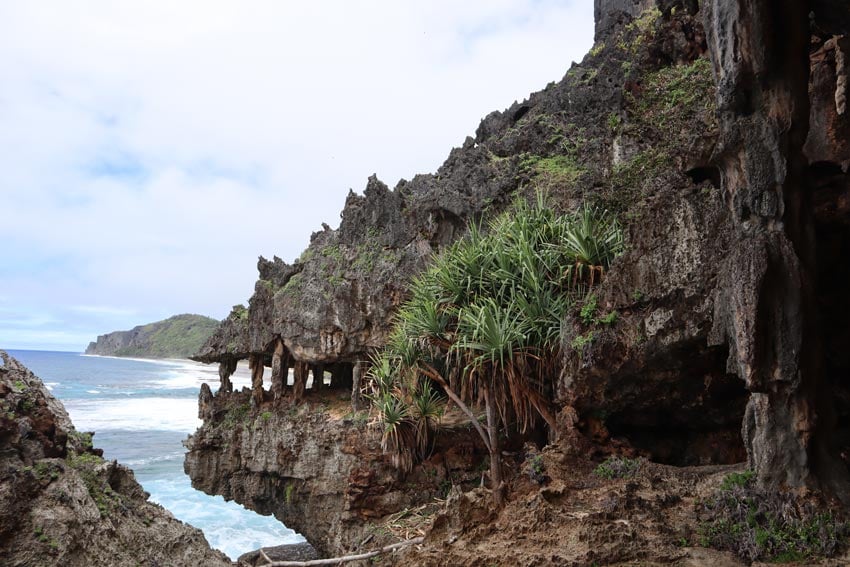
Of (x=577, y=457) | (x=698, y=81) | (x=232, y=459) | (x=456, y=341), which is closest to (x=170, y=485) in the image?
(x=232, y=459)

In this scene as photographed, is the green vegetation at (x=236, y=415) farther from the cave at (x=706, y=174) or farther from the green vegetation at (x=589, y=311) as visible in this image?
the cave at (x=706, y=174)

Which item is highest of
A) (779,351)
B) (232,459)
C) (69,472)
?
(779,351)

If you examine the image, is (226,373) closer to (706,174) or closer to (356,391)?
(356,391)

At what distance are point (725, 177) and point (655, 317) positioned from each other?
6.35 ft

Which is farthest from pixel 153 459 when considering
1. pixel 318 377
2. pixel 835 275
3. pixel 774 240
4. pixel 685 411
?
pixel 774 240

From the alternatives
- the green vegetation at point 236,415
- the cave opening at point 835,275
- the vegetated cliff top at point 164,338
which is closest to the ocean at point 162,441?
the green vegetation at point 236,415

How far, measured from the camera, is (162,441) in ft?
123

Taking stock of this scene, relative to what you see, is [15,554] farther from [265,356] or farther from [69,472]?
[265,356]

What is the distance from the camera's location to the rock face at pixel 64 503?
4.83 m

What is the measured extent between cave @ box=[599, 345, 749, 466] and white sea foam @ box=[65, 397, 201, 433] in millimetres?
39543

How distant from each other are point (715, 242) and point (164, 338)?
146235mm

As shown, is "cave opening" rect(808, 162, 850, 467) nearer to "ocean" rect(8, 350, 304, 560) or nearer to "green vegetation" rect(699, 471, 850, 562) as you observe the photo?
"green vegetation" rect(699, 471, 850, 562)

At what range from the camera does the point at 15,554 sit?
471 cm

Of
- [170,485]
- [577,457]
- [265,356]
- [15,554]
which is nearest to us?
[15,554]
